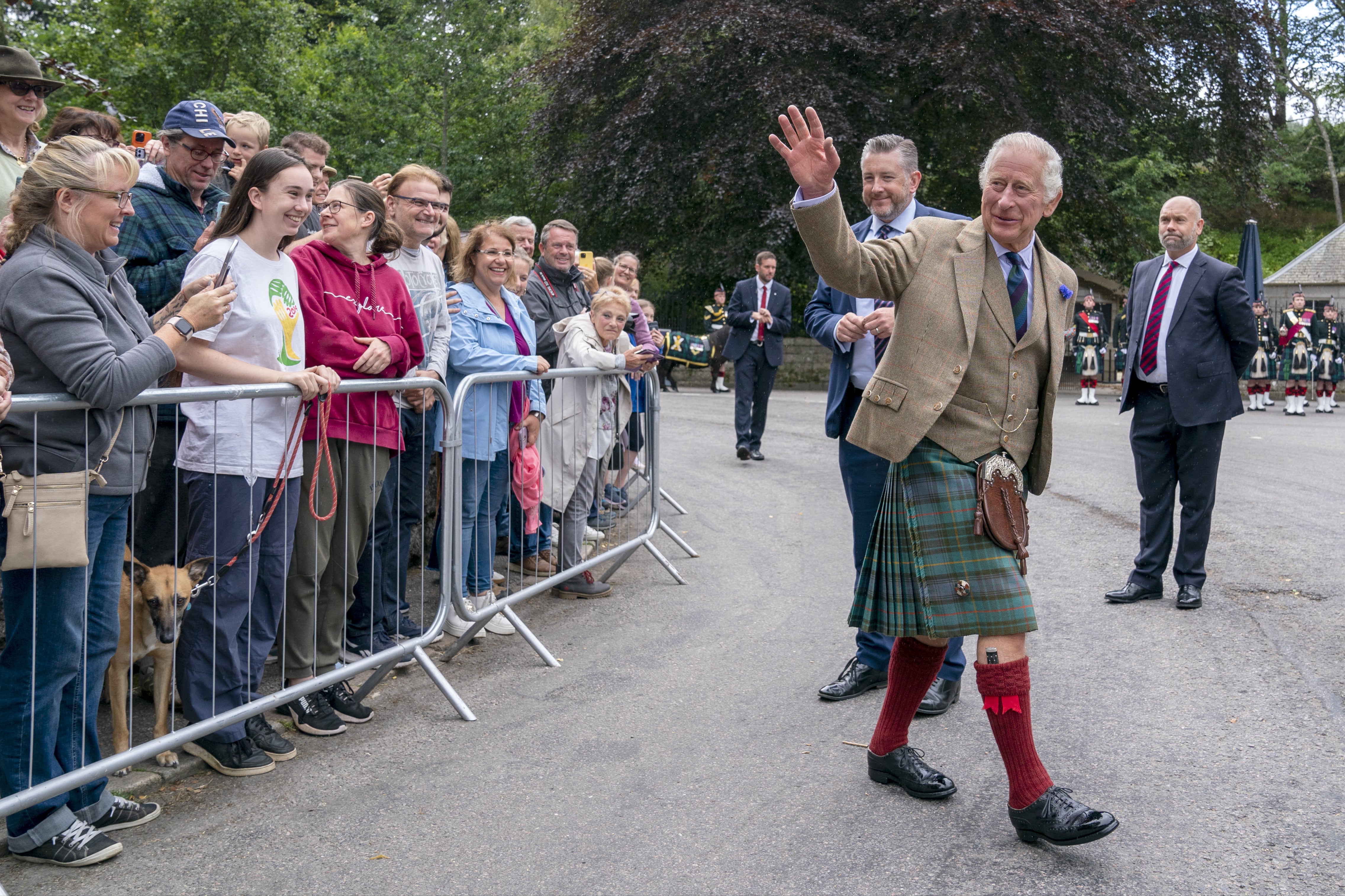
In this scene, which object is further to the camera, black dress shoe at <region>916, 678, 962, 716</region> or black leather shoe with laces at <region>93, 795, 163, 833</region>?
black dress shoe at <region>916, 678, 962, 716</region>

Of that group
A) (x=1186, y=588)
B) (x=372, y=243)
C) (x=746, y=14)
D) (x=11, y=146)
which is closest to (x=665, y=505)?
(x=1186, y=588)

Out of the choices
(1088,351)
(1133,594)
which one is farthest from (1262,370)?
(1133,594)

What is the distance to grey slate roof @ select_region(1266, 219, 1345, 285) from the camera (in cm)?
3381

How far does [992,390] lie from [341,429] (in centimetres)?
249

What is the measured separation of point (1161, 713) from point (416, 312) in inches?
146

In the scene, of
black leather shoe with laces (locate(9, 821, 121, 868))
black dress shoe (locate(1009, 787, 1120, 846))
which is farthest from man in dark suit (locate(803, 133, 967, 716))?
black leather shoe with laces (locate(9, 821, 121, 868))

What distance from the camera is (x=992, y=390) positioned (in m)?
3.84

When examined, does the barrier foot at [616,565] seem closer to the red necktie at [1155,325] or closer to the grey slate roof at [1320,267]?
the red necktie at [1155,325]

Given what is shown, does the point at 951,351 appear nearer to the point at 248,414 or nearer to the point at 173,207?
the point at 248,414

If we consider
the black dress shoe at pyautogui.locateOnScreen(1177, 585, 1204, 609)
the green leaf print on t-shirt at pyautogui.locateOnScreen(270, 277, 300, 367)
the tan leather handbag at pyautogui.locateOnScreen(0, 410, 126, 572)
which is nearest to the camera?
the tan leather handbag at pyautogui.locateOnScreen(0, 410, 126, 572)

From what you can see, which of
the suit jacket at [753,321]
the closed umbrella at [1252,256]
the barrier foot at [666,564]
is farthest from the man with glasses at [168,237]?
the closed umbrella at [1252,256]

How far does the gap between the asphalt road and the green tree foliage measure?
18.0 m

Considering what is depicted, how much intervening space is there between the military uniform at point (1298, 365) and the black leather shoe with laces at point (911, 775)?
771 inches

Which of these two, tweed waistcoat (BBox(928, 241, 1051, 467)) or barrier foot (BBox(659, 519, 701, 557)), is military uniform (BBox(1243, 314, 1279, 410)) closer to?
barrier foot (BBox(659, 519, 701, 557))
